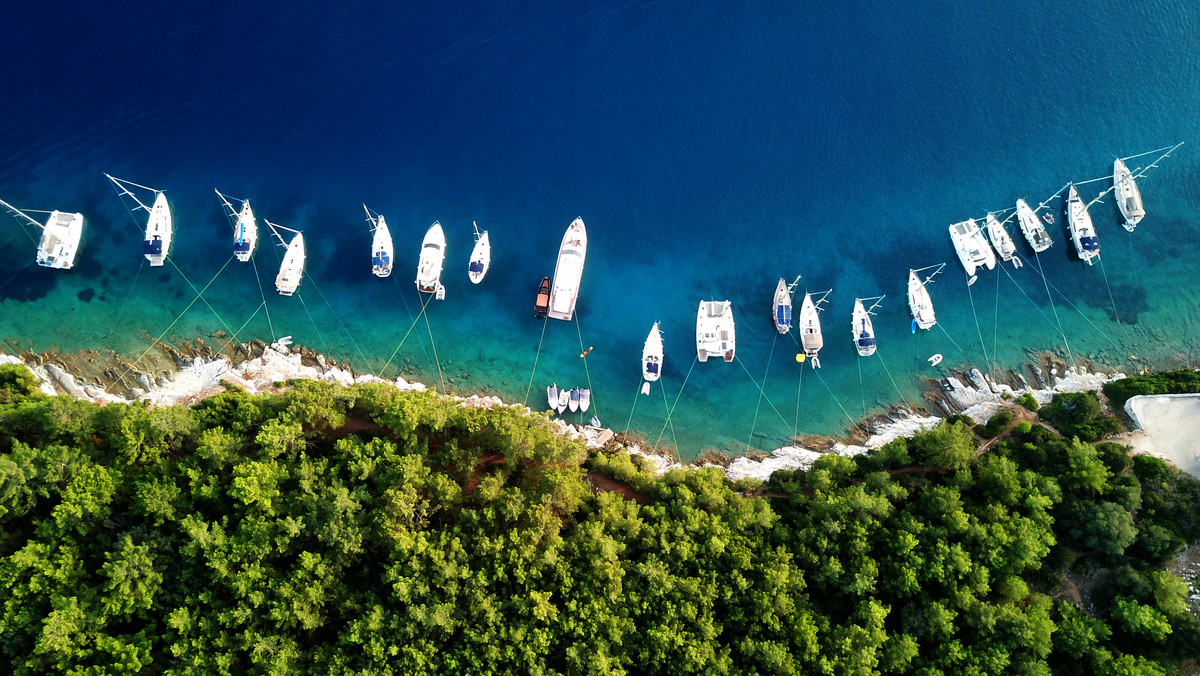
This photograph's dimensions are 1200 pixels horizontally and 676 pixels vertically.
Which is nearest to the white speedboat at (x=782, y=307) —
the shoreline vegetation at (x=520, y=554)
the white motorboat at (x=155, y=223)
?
the shoreline vegetation at (x=520, y=554)

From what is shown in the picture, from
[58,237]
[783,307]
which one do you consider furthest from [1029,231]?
[58,237]

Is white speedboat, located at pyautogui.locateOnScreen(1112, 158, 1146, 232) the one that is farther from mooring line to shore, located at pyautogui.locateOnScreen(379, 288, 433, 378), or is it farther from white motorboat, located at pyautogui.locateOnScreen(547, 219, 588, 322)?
mooring line to shore, located at pyautogui.locateOnScreen(379, 288, 433, 378)

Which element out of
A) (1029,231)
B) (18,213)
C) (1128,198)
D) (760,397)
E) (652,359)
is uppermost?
(1128,198)

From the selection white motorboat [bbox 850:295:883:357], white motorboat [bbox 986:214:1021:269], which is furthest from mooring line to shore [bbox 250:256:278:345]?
white motorboat [bbox 986:214:1021:269]

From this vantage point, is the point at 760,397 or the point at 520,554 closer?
the point at 520,554

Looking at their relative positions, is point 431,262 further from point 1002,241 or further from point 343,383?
point 1002,241

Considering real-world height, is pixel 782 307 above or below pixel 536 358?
above
